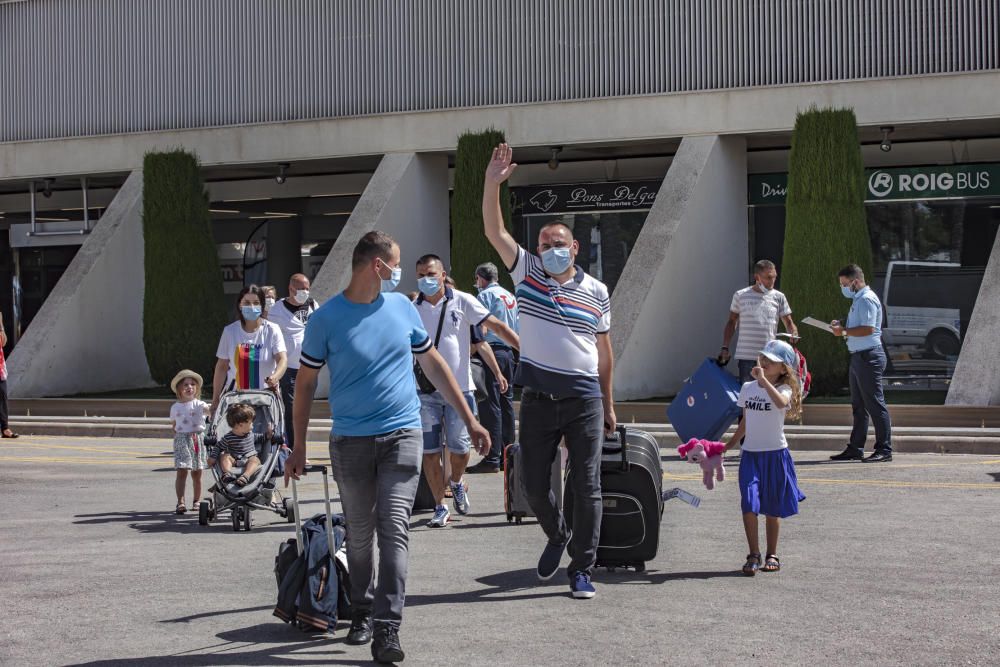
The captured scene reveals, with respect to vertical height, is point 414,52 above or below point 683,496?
above

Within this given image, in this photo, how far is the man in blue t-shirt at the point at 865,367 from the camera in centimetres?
1473

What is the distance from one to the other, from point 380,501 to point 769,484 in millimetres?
2953

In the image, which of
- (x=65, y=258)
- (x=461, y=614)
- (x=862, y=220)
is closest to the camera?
(x=461, y=614)

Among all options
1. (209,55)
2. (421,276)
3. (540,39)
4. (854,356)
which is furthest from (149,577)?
(209,55)

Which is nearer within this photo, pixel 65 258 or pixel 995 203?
pixel 995 203

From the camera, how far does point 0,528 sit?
36.8ft

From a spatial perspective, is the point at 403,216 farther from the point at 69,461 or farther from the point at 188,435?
the point at 188,435

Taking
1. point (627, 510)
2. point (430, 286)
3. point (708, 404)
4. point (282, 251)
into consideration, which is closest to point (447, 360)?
point (430, 286)

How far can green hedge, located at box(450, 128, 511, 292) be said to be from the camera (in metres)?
23.2

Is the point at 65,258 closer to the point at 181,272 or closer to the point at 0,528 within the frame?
the point at 181,272

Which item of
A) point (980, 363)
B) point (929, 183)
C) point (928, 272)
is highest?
point (929, 183)

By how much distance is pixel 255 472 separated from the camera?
11.2 m

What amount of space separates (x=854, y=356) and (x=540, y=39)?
1103cm

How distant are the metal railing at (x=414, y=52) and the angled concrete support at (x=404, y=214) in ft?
3.79
